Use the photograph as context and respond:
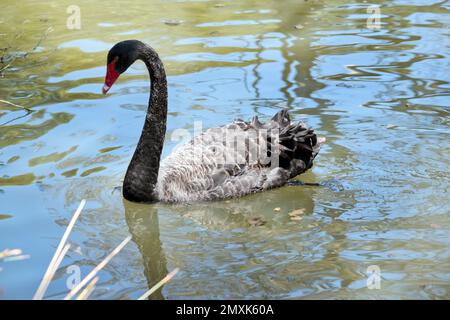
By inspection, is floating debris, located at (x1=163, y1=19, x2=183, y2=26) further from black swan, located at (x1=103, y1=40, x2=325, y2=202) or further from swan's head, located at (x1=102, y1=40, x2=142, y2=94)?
swan's head, located at (x1=102, y1=40, x2=142, y2=94)

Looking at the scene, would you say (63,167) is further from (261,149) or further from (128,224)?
(261,149)

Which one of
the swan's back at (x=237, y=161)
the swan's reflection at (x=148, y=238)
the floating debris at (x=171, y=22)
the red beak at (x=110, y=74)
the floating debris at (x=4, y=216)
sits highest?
the red beak at (x=110, y=74)

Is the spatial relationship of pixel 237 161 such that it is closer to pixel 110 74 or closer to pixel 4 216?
pixel 110 74

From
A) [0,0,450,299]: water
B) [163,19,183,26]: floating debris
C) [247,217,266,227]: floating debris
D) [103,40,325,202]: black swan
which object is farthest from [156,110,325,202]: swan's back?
[163,19,183,26]: floating debris

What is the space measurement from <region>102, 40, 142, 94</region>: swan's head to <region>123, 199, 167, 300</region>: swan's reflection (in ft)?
2.56

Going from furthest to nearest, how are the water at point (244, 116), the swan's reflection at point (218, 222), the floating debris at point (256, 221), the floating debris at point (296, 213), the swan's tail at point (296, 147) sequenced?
the swan's tail at point (296, 147) < the floating debris at point (296, 213) < the floating debris at point (256, 221) < the swan's reflection at point (218, 222) < the water at point (244, 116)

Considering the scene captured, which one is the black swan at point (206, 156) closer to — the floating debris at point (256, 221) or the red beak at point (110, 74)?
the red beak at point (110, 74)

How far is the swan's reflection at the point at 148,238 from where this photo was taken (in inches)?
173

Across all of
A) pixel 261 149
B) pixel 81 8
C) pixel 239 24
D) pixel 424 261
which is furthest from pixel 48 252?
pixel 81 8

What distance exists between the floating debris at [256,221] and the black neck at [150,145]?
64cm

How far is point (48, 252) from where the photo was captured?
4609 millimetres

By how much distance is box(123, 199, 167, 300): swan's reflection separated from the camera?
4.38 metres

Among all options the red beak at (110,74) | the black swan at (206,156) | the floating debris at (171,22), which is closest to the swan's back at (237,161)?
the black swan at (206,156)
